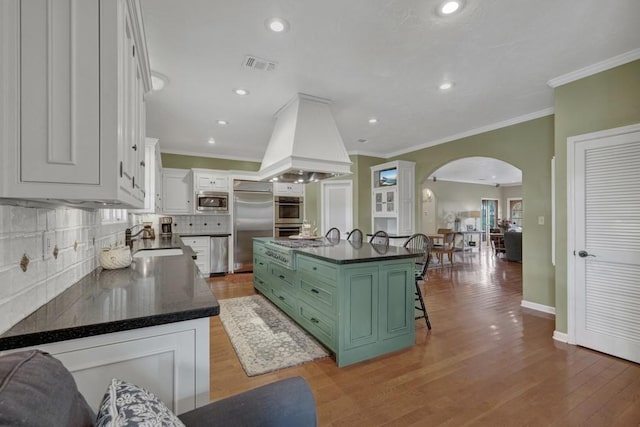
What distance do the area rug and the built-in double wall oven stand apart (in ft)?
9.08

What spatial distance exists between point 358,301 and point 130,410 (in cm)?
194

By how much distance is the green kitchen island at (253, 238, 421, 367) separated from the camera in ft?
7.73

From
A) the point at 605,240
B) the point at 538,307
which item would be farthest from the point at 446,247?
the point at 605,240

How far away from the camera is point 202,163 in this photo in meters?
6.23

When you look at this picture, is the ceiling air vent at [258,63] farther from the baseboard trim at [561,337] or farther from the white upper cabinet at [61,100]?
the baseboard trim at [561,337]

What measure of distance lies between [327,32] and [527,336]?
139 inches

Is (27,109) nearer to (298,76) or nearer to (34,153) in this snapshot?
(34,153)

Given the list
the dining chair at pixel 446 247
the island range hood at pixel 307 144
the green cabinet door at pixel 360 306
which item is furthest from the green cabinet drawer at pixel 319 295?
the dining chair at pixel 446 247

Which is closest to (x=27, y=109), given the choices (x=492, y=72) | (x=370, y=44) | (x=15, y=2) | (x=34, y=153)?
(x=34, y=153)

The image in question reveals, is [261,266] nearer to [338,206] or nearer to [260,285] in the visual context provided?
[260,285]

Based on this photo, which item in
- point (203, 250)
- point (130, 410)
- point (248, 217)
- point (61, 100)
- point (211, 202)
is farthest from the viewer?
point (248, 217)

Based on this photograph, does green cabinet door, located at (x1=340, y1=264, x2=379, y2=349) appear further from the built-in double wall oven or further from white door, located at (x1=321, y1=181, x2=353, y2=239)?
the built-in double wall oven

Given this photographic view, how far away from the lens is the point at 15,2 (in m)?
0.86

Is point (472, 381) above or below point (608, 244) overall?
below
